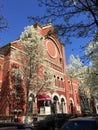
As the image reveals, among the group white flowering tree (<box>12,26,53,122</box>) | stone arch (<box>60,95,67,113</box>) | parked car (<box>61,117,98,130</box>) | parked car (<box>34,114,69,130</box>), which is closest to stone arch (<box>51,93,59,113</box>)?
stone arch (<box>60,95,67,113</box>)

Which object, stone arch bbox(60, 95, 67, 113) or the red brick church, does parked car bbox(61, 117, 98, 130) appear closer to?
the red brick church

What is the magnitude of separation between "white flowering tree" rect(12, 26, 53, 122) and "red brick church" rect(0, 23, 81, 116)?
1.84 meters

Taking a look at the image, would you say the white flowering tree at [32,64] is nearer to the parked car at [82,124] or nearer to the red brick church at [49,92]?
the red brick church at [49,92]

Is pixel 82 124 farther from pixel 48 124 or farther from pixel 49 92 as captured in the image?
pixel 49 92

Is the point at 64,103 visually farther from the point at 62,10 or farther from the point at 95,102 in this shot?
the point at 62,10

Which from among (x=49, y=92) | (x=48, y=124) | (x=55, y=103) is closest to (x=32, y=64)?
(x=49, y=92)

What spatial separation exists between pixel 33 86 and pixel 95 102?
98.0 feet

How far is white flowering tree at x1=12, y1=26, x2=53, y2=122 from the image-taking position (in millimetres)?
27672

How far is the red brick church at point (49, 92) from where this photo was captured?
27631 mm

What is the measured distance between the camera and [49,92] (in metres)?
31.7

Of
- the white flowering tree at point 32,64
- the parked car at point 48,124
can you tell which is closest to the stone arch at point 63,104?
the white flowering tree at point 32,64

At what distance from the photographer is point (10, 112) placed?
27.1 meters

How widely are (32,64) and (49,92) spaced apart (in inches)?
250

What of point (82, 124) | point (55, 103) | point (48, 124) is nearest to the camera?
point (82, 124)
